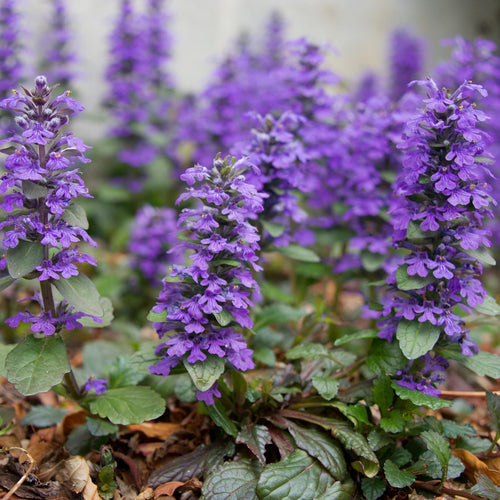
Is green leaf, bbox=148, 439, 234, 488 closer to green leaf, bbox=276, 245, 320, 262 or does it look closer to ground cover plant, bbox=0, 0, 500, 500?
ground cover plant, bbox=0, 0, 500, 500

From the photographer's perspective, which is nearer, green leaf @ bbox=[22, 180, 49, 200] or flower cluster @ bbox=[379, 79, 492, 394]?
green leaf @ bbox=[22, 180, 49, 200]

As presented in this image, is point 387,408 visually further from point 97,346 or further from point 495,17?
point 495,17

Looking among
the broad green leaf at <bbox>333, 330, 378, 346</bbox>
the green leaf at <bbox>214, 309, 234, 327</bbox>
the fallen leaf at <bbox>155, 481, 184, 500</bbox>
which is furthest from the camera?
the broad green leaf at <bbox>333, 330, 378, 346</bbox>

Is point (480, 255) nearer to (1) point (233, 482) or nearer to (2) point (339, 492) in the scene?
(2) point (339, 492)

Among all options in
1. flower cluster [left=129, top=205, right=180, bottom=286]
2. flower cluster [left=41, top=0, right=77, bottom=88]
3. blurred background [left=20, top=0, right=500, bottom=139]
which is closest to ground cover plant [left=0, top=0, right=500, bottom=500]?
flower cluster [left=129, top=205, right=180, bottom=286]

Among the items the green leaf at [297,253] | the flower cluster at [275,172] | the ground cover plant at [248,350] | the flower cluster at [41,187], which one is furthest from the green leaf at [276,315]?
the flower cluster at [41,187]

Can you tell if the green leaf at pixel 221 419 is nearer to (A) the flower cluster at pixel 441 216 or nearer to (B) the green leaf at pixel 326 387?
(B) the green leaf at pixel 326 387

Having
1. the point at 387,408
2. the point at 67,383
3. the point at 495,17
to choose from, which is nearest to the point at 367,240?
the point at 387,408

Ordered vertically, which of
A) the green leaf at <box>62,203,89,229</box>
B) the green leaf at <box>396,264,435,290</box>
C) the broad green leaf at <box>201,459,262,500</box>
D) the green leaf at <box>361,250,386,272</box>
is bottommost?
the broad green leaf at <box>201,459,262,500</box>
